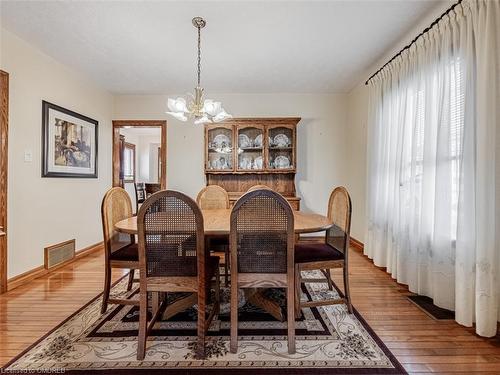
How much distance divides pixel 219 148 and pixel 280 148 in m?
0.96

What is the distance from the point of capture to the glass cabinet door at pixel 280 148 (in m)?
4.21

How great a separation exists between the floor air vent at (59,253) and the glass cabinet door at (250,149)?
2457mm

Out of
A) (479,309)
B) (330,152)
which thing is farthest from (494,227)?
(330,152)

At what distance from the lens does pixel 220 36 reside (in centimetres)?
262

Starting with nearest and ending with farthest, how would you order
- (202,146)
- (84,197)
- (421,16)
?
(421,16) < (84,197) < (202,146)

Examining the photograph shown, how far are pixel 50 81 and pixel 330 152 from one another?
392 cm

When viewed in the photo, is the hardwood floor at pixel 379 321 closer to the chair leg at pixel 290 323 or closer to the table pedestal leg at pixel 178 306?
the chair leg at pixel 290 323

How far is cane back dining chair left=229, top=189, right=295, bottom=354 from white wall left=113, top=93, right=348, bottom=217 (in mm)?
2965

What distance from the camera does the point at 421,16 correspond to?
2307 millimetres

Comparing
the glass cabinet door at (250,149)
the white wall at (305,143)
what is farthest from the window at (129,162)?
the glass cabinet door at (250,149)

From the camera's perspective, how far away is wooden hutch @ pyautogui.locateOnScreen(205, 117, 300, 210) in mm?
4137

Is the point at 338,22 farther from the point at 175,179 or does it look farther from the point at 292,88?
the point at 175,179

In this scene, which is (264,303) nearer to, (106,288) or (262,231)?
(262,231)

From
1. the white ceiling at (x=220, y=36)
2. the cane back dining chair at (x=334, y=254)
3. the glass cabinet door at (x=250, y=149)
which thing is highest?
the white ceiling at (x=220, y=36)
